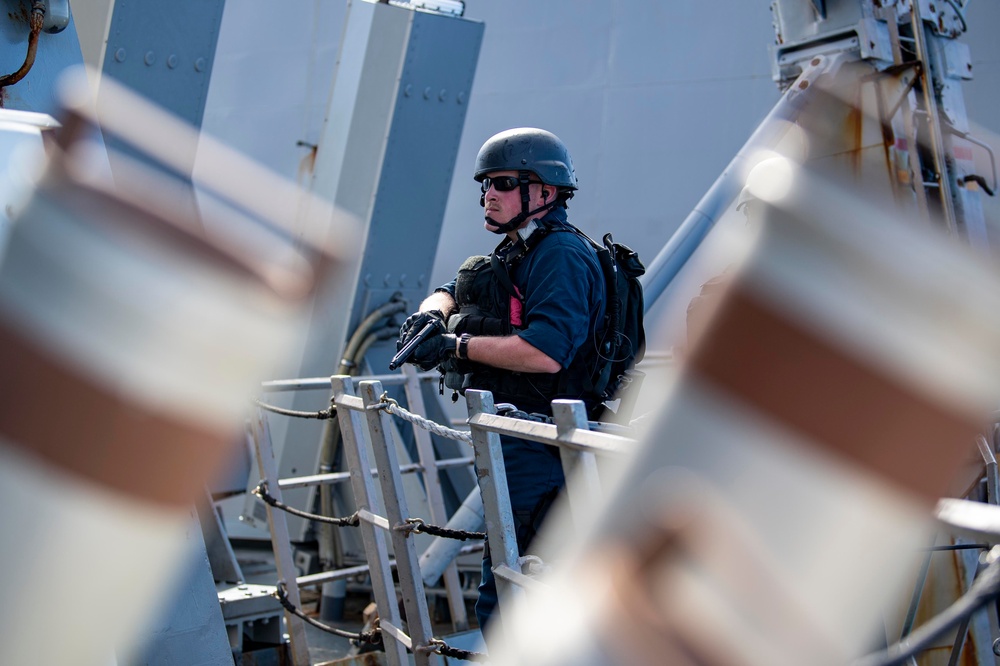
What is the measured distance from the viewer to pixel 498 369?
303 cm

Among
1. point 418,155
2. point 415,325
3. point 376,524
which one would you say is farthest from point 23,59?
point 418,155

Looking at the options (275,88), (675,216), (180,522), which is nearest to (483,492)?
(180,522)

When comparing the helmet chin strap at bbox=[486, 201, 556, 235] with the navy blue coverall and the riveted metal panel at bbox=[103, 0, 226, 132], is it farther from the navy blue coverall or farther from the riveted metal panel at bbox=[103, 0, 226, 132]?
the riveted metal panel at bbox=[103, 0, 226, 132]

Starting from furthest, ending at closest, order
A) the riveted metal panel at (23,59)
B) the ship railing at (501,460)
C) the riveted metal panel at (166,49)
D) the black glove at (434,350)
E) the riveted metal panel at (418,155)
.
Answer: the riveted metal panel at (418,155), the riveted metal panel at (166,49), the black glove at (434,350), the riveted metal panel at (23,59), the ship railing at (501,460)

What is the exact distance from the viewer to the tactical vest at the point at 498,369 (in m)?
3.00

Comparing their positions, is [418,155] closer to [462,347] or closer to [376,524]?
[376,524]

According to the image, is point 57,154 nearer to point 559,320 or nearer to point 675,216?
point 559,320

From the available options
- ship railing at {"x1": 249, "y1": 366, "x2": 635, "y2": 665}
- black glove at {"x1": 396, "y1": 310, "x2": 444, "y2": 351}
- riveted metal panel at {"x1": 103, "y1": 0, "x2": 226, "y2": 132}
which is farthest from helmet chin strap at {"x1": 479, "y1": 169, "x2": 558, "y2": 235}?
riveted metal panel at {"x1": 103, "y1": 0, "x2": 226, "y2": 132}

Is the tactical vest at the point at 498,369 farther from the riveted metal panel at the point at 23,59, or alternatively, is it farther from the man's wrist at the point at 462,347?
the riveted metal panel at the point at 23,59

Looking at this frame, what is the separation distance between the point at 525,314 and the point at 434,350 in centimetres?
29

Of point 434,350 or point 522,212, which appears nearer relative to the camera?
point 434,350

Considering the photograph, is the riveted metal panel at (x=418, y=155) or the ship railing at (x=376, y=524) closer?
the ship railing at (x=376, y=524)

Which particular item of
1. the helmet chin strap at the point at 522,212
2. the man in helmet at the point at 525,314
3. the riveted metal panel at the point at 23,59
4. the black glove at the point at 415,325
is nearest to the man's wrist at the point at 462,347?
the man in helmet at the point at 525,314

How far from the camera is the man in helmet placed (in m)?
2.84
